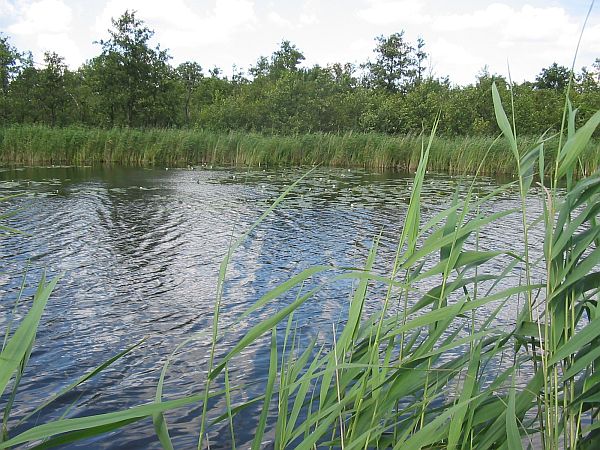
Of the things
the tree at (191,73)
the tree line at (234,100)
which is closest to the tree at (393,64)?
the tree line at (234,100)

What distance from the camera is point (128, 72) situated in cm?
3428

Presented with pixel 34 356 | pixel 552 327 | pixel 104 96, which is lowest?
pixel 34 356

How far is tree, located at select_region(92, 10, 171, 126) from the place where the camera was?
33.8m

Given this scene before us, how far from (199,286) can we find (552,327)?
4.81 meters

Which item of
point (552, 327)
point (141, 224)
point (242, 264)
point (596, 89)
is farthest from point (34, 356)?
point (596, 89)

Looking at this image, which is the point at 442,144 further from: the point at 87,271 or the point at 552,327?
the point at 552,327

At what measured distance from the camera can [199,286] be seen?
623 cm

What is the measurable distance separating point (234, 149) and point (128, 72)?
1304 cm

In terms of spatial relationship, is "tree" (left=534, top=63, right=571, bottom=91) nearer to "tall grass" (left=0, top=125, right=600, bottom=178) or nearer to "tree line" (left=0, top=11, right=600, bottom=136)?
"tree line" (left=0, top=11, right=600, bottom=136)

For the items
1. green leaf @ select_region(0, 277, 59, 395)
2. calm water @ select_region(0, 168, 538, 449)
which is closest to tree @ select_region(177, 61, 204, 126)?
calm water @ select_region(0, 168, 538, 449)

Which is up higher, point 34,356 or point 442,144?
point 442,144

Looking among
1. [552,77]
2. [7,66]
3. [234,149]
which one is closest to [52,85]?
[7,66]

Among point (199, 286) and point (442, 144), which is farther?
point (442, 144)

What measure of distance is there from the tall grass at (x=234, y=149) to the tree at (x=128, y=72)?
9.93 m
